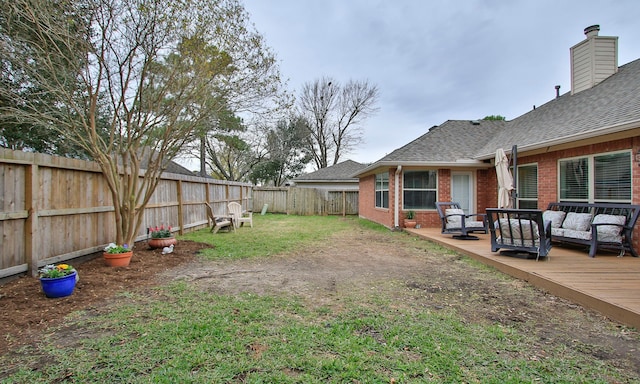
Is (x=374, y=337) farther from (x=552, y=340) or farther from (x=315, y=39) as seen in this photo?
(x=315, y=39)

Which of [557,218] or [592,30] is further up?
[592,30]

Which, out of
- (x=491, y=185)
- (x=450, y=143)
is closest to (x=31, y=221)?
(x=491, y=185)

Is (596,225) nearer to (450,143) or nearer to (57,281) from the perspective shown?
(450,143)

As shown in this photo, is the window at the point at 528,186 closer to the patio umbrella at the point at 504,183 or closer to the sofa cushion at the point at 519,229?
the patio umbrella at the point at 504,183

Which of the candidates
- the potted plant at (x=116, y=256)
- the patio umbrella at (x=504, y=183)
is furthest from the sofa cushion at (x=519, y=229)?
the potted plant at (x=116, y=256)

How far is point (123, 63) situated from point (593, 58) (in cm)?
1180

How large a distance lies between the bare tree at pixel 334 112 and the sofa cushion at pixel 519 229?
79.2 feet

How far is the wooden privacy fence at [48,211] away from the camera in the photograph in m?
3.94

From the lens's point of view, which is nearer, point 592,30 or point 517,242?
point 517,242

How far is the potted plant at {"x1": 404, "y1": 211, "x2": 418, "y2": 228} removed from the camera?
10.1 meters

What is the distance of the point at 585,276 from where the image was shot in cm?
422

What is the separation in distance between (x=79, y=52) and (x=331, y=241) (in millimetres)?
6644

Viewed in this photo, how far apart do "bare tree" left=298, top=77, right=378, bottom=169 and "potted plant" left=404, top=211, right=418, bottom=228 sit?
1992 centimetres

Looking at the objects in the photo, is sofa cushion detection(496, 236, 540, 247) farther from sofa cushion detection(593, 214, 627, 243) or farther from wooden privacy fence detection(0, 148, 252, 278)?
wooden privacy fence detection(0, 148, 252, 278)
